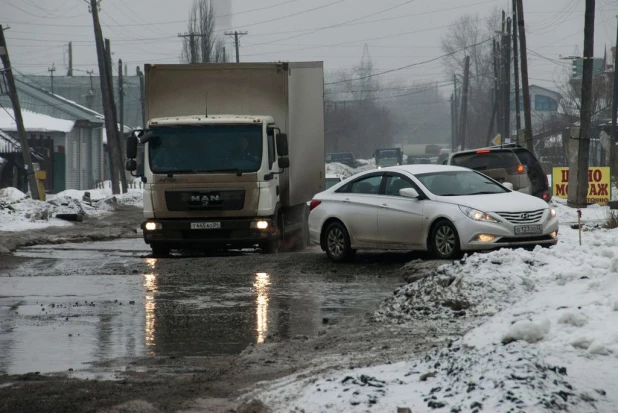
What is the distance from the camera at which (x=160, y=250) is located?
19.5 metres

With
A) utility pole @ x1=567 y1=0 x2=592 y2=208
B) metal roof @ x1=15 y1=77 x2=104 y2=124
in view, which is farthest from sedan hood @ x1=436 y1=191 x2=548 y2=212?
metal roof @ x1=15 y1=77 x2=104 y2=124

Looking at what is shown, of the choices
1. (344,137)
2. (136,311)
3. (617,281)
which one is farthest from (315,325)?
(344,137)

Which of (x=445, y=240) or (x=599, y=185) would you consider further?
(x=599, y=185)

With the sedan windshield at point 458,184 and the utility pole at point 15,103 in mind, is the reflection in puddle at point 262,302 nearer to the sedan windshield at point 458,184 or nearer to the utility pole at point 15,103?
the sedan windshield at point 458,184

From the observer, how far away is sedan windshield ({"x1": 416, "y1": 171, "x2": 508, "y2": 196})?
15953 millimetres

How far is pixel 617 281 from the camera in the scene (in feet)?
25.0

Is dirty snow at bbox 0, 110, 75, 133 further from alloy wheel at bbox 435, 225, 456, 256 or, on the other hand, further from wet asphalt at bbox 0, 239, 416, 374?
alloy wheel at bbox 435, 225, 456, 256

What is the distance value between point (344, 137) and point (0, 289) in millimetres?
116876

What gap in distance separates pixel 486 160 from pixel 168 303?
13.0 m

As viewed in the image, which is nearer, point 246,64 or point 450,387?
point 450,387

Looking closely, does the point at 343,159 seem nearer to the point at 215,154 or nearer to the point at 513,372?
the point at 215,154

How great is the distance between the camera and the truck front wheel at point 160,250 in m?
19.3

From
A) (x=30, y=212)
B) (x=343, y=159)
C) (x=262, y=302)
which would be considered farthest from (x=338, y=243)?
(x=343, y=159)

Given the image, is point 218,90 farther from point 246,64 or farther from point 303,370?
point 303,370
